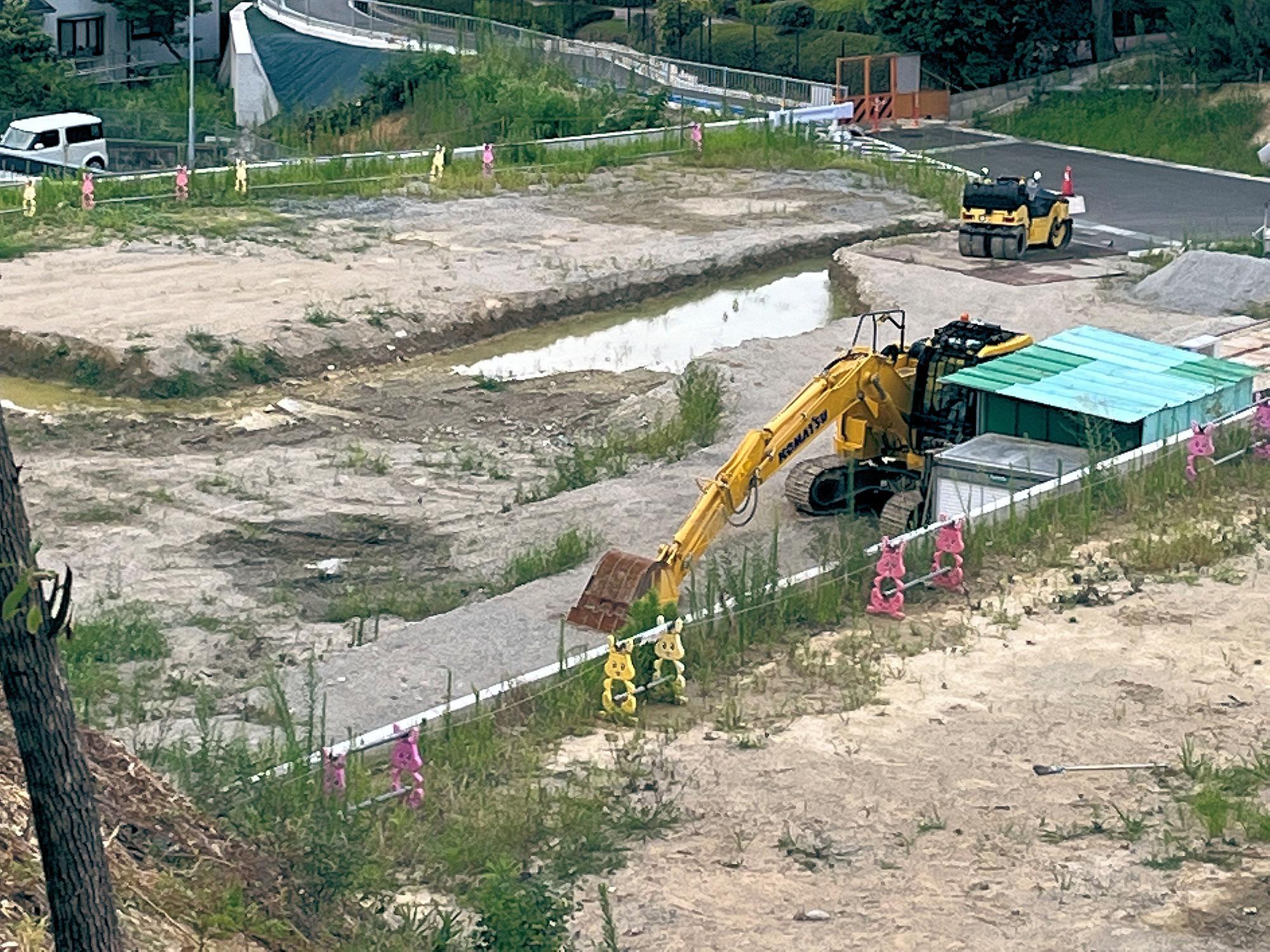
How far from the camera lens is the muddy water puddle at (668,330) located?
2997 centimetres

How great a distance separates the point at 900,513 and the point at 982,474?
0.88m

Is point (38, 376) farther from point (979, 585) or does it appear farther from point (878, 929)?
point (878, 929)

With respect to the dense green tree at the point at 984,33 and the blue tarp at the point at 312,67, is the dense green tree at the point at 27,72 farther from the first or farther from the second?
the dense green tree at the point at 984,33

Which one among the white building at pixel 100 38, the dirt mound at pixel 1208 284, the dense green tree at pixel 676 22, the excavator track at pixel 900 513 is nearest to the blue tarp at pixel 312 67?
the white building at pixel 100 38

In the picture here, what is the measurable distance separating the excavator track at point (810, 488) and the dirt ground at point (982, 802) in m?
3.44

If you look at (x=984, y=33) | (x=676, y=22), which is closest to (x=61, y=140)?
(x=676, y=22)

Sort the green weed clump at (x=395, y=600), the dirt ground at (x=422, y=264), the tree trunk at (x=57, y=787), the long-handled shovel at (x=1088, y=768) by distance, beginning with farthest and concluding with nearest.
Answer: the dirt ground at (x=422, y=264) → the green weed clump at (x=395, y=600) → the long-handled shovel at (x=1088, y=768) → the tree trunk at (x=57, y=787)

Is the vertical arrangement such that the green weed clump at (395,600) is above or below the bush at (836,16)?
below

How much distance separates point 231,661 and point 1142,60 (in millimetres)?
37144

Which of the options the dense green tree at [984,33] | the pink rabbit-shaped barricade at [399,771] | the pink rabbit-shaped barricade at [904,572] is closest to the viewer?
the pink rabbit-shaped barricade at [399,771]

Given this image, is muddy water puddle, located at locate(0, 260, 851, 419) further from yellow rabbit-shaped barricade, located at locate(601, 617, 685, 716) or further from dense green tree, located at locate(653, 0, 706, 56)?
dense green tree, located at locate(653, 0, 706, 56)

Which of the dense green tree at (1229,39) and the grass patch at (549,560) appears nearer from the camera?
the grass patch at (549,560)

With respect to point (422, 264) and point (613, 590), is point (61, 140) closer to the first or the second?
point (422, 264)

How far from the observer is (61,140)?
4319 centimetres
